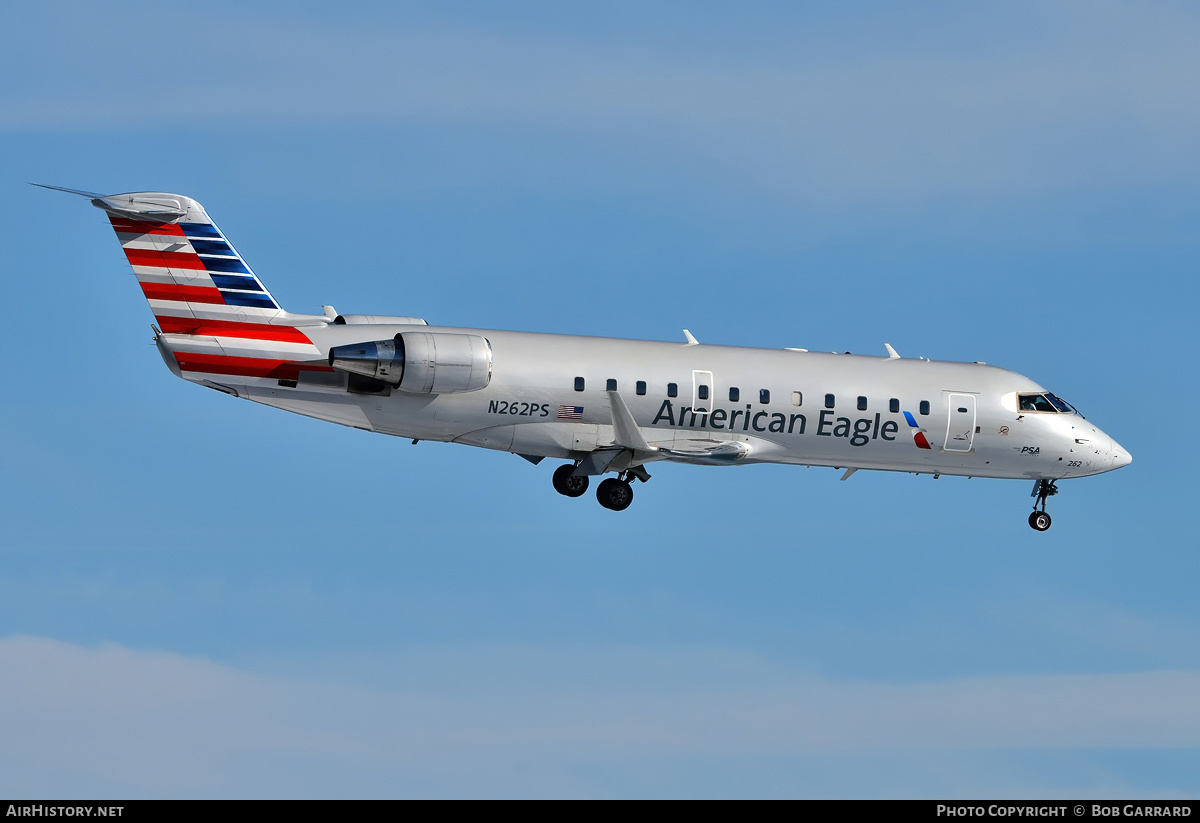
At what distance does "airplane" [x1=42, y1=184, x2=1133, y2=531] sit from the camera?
36.1 m

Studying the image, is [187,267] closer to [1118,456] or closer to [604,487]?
[604,487]

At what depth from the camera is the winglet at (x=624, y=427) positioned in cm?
3641

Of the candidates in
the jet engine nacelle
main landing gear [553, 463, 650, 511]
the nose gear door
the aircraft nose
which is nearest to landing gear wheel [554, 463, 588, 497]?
main landing gear [553, 463, 650, 511]

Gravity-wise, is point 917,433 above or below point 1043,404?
below

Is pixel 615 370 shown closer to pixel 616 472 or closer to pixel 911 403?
pixel 616 472

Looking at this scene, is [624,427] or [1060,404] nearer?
[624,427]

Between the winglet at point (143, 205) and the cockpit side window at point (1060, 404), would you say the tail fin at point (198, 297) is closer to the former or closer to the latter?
the winglet at point (143, 205)

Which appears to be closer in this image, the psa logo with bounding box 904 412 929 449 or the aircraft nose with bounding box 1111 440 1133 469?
the psa logo with bounding box 904 412 929 449

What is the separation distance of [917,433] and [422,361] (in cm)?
1179

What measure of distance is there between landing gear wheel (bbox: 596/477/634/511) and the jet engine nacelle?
3894 millimetres

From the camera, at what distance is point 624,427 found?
3684 centimetres

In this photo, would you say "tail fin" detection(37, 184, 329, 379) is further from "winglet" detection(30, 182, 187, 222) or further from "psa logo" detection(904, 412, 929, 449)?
"psa logo" detection(904, 412, 929, 449)

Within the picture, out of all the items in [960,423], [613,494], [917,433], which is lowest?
[613,494]

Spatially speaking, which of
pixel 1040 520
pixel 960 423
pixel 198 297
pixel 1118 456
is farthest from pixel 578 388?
pixel 1118 456
